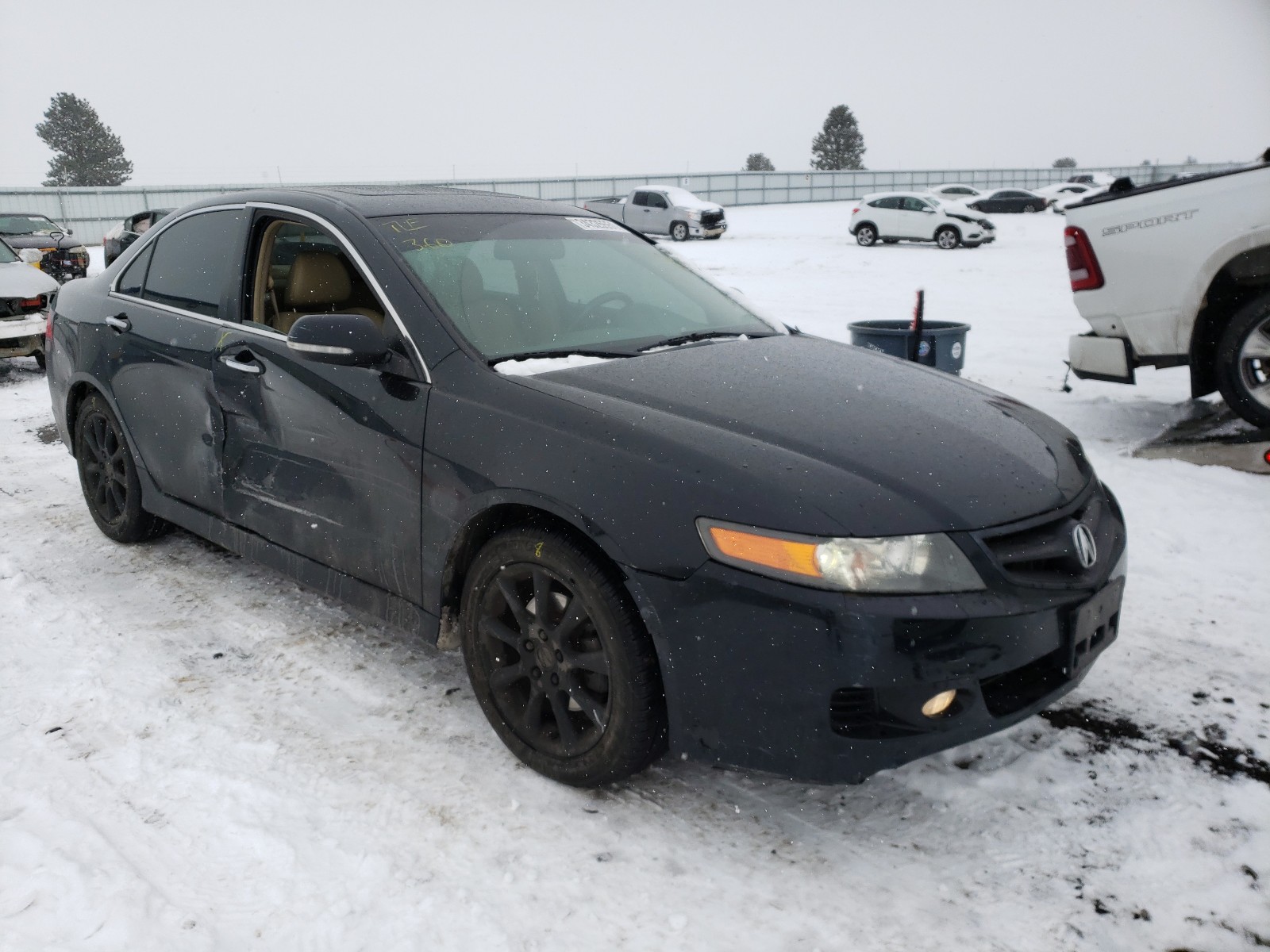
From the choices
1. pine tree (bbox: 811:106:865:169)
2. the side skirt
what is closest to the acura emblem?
the side skirt

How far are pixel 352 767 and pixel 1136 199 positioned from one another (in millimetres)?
5427

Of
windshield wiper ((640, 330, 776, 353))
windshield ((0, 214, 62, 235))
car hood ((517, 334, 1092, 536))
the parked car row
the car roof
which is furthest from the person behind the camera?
windshield ((0, 214, 62, 235))

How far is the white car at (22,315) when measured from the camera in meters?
9.58

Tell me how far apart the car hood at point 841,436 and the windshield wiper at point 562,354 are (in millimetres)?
79

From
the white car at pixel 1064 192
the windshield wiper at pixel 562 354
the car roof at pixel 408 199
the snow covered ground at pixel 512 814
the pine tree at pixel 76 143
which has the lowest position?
the snow covered ground at pixel 512 814

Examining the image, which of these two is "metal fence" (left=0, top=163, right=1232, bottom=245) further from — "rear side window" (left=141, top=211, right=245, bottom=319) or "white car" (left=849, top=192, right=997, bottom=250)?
"rear side window" (left=141, top=211, right=245, bottom=319)

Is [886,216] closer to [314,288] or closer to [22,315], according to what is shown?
[22,315]

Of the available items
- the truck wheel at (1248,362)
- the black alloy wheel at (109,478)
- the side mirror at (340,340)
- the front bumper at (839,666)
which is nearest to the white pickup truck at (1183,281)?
the truck wheel at (1248,362)

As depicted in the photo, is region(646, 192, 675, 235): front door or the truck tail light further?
region(646, 192, 675, 235): front door

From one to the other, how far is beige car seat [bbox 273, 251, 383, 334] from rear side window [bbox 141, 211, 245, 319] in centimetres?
31

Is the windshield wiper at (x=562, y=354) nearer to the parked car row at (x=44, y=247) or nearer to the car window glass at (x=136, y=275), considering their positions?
the car window glass at (x=136, y=275)

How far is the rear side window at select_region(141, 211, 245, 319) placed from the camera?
383 centimetres

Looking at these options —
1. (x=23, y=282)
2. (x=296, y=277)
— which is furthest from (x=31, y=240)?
(x=296, y=277)

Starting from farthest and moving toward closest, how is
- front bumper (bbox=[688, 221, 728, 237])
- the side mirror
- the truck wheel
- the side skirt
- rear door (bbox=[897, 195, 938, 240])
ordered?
front bumper (bbox=[688, 221, 728, 237]) → rear door (bbox=[897, 195, 938, 240]) → the truck wheel → the side skirt → the side mirror
